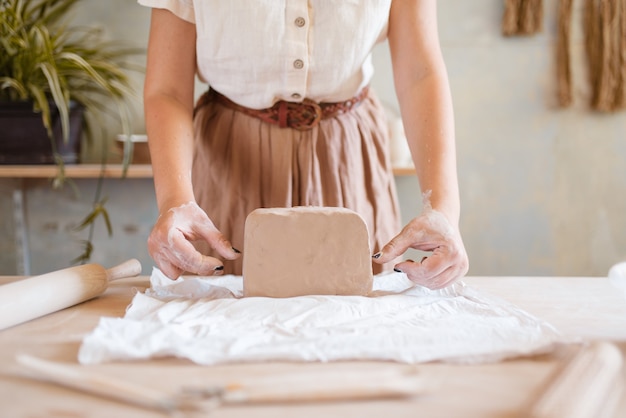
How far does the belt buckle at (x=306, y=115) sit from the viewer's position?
110cm

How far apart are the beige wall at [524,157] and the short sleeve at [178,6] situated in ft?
4.03

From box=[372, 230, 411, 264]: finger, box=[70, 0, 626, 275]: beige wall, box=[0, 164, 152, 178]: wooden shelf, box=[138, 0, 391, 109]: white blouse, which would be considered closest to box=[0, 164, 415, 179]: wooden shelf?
box=[0, 164, 152, 178]: wooden shelf

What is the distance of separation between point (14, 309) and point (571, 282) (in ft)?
2.76

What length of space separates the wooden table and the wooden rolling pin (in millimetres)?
14

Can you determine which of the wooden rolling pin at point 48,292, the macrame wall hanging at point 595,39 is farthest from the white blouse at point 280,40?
the macrame wall hanging at point 595,39

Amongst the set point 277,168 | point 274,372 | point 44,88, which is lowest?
point 274,372

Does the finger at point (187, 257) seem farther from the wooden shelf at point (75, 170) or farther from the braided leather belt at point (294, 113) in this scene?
the wooden shelf at point (75, 170)

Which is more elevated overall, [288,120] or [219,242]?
[288,120]

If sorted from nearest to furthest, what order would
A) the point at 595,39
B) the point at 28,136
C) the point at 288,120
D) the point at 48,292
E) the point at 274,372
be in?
the point at 274,372 → the point at 48,292 → the point at 288,120 → the point at 28,136 → the point at 595,39

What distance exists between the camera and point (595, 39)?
2.17 m

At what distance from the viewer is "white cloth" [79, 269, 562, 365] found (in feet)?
1.97

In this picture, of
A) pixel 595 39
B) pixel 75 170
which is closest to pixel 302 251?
pixel 75 170

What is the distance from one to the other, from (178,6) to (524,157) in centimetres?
163

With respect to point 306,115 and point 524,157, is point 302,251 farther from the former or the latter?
point 524,157
